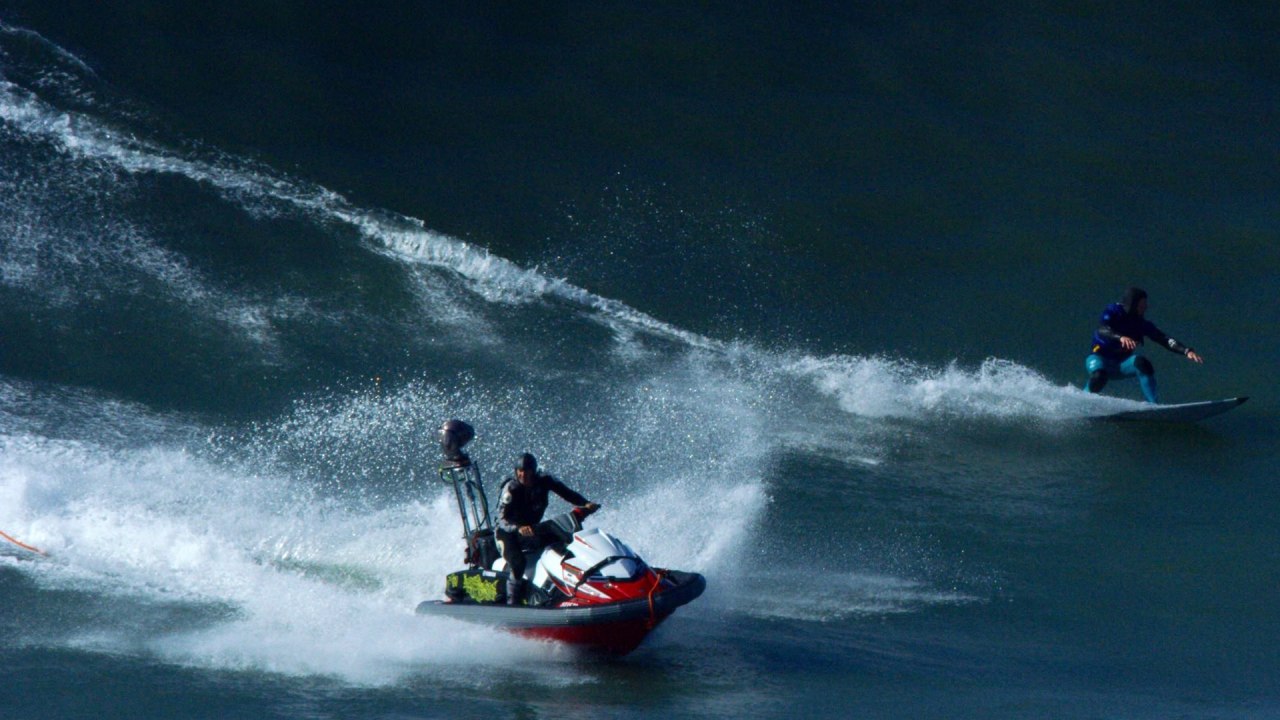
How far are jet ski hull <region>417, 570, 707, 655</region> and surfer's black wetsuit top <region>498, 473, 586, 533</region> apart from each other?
667mm

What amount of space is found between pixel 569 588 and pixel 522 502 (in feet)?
2.66

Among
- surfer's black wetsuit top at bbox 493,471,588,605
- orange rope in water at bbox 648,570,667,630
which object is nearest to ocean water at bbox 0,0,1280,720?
orange rope in water at bbox 648,570,667,630

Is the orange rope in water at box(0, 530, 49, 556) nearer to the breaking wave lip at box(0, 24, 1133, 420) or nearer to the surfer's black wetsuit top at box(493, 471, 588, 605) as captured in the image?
the surfer's black wetsuit top at box(493, 471, 588, 605)

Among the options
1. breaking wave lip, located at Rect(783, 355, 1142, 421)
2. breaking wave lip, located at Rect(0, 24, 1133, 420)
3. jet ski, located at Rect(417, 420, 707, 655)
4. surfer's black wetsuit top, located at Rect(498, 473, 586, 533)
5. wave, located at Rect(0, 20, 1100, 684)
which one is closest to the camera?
jet ski, located at Rect(417, 420, 707, 655)

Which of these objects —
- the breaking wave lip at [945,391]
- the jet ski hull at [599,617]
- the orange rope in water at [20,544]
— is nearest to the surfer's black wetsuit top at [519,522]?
the jet ski hull at [599,617]

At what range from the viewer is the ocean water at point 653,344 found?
35.5 feet

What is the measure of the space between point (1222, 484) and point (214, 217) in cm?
1288

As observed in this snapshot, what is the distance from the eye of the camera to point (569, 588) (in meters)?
10.5

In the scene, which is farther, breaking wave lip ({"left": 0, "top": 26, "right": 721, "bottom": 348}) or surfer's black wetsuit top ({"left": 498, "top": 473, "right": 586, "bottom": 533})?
breaking wave lip ({"left": 0, "top": 26, "right": 721, "bottom": 348})

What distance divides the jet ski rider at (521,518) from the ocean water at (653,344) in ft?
1.91

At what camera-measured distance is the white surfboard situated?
638 inches

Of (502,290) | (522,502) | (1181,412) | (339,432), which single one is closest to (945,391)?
(1181,412)

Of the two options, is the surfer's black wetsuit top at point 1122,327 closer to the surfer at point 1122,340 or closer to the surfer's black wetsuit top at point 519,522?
the surfer at point 1122,340

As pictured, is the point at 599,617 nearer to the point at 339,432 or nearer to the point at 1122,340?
the point at 339,432
